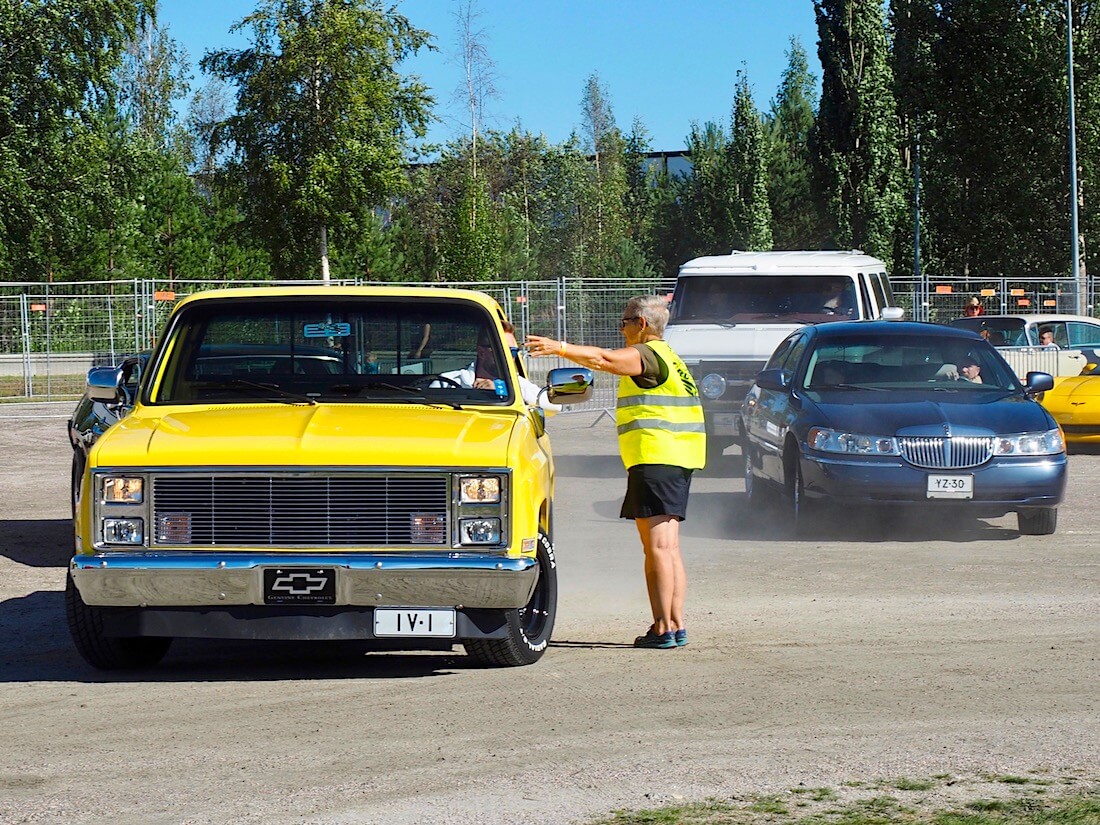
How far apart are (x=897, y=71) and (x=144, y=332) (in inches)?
1448

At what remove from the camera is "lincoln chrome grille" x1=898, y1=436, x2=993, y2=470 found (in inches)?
471

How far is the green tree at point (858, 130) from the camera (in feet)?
202

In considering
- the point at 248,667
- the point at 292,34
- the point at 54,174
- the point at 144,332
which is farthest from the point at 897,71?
the point at 248,667

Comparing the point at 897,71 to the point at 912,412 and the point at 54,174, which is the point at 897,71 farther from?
the point at 912,412

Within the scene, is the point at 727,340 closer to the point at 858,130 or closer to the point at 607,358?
the point at 607,358

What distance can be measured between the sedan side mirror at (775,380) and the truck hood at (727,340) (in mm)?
3566

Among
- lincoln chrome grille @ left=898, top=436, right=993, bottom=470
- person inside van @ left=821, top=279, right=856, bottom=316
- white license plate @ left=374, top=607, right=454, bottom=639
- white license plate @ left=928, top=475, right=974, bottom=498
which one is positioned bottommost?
white license plate @ left=374, top=607, right=454, bottom=639

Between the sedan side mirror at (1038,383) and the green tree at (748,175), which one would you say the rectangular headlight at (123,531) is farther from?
the green tree at (748,175)

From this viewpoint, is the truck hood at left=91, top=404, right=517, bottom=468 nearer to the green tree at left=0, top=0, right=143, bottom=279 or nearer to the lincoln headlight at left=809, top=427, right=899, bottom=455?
the lincoln headlight at left=809, top=427, right=899, bottom=455

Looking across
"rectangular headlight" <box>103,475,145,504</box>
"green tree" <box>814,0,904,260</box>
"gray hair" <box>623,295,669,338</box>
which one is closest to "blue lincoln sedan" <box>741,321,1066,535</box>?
"gray hair" <box>623,295,669,338</box>

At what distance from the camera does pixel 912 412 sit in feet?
40.4

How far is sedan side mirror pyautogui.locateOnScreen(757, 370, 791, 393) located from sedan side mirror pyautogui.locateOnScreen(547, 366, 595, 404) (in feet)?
17.6

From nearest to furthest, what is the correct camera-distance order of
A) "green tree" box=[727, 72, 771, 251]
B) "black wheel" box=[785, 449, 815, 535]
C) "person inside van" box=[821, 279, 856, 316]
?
"black wheel" box=[785, 449, 815, 535], "person inside van" box=[821, 279, 856, 316], "green tree" box=[727, 72, 771, 251]

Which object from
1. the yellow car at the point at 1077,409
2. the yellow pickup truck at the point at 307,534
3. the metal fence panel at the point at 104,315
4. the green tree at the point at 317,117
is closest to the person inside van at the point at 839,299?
the yellow car at the point at 1077,409
